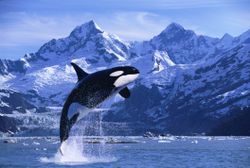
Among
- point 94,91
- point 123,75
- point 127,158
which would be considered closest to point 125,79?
point 123,75

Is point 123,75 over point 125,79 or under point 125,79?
over

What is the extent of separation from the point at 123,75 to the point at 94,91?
258 cm

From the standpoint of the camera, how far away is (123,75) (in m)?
36.3

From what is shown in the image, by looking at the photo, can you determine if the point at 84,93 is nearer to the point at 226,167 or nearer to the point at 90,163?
the point at 90,163

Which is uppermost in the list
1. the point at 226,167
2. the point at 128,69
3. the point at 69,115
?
the point at 128,69

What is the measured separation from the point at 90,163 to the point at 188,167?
10002mm

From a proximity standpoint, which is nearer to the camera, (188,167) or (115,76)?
(115,76)

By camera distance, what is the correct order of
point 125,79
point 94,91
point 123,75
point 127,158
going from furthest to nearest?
1. point 127,158
2. point 94,91
3. point 123,75
4. point 125,79

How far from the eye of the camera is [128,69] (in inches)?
1432

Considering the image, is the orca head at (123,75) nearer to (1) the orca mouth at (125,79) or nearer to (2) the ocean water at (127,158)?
(1) the orca mouth at (125,79)

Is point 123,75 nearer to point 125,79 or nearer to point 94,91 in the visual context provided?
point 125,79

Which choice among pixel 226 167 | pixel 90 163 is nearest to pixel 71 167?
pixel 90 163

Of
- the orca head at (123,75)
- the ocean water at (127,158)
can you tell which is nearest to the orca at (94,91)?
the orca head at (123,75)

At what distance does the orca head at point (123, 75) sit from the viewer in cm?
3609
